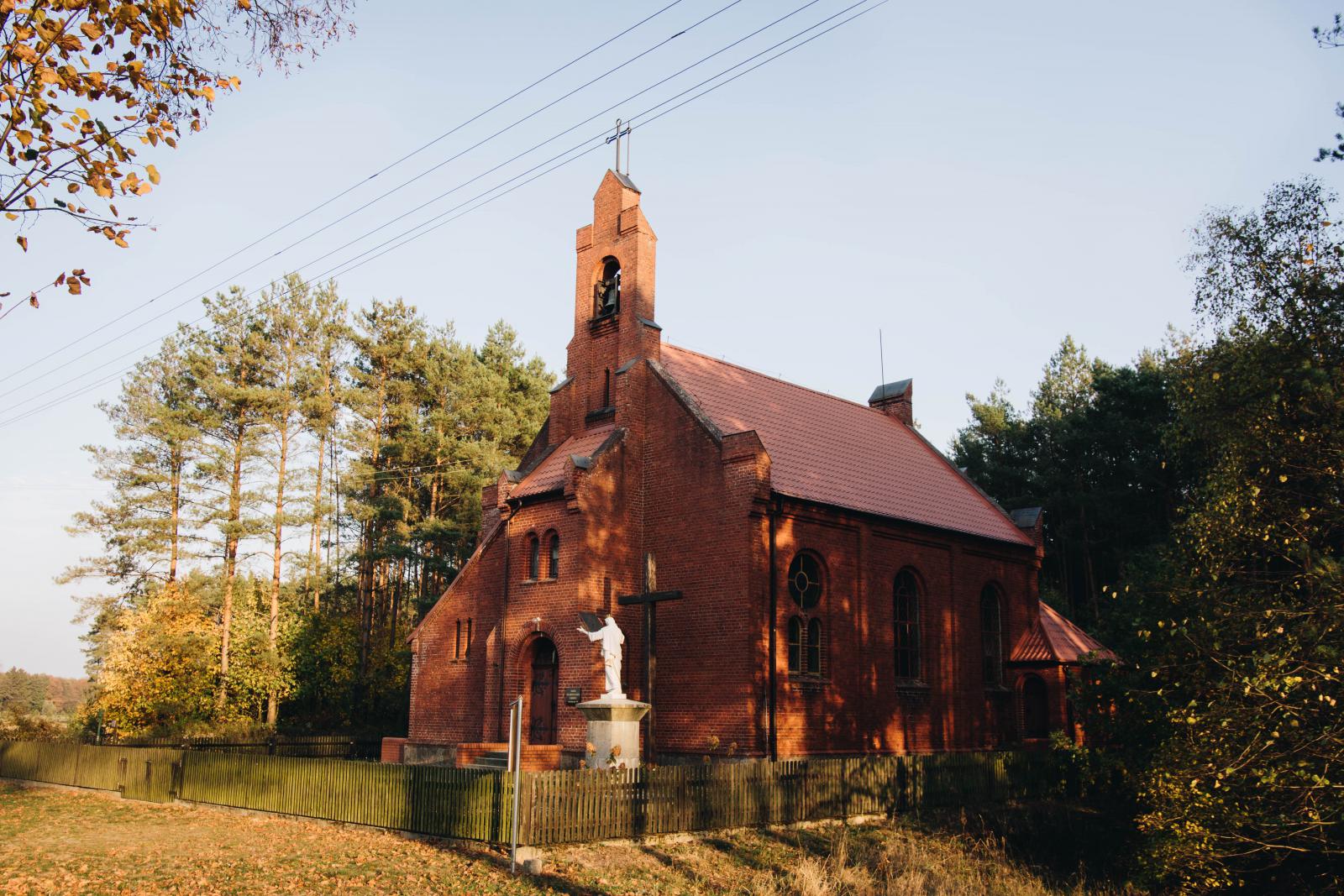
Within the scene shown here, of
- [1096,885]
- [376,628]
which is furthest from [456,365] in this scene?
[1096,885]

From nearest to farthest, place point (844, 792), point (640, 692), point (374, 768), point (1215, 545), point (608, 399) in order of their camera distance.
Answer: point (1215, 545) → point (374, 768) → point (844, 792) → point (640, 692) → point (608, 399)

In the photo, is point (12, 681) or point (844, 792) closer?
point (844, 792)

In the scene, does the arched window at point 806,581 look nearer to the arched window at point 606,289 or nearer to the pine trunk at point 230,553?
the arched window at point 606,289

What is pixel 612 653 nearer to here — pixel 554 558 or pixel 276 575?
pixel 554 558

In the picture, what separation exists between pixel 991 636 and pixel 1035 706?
7.95 feet

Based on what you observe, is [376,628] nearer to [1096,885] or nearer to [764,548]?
[764,548]

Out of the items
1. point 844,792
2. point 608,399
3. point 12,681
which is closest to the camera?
point 844,792

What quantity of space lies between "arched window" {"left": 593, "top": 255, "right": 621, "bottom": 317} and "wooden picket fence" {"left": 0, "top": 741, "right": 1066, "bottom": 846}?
12.5 metres

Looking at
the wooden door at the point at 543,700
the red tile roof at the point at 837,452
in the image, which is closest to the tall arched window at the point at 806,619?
the red tile roof at the point at 837,452

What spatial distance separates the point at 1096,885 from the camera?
51.4 feet

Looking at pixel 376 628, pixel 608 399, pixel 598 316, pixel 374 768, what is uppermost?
pixel 598 316

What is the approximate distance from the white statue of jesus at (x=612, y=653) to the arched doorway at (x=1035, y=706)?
14.2 meters

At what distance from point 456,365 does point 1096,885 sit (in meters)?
37.5

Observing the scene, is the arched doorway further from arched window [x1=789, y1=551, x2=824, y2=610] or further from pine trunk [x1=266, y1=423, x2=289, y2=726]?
pine trunk [x1=266, y1=423, x2=289, y2=726]
